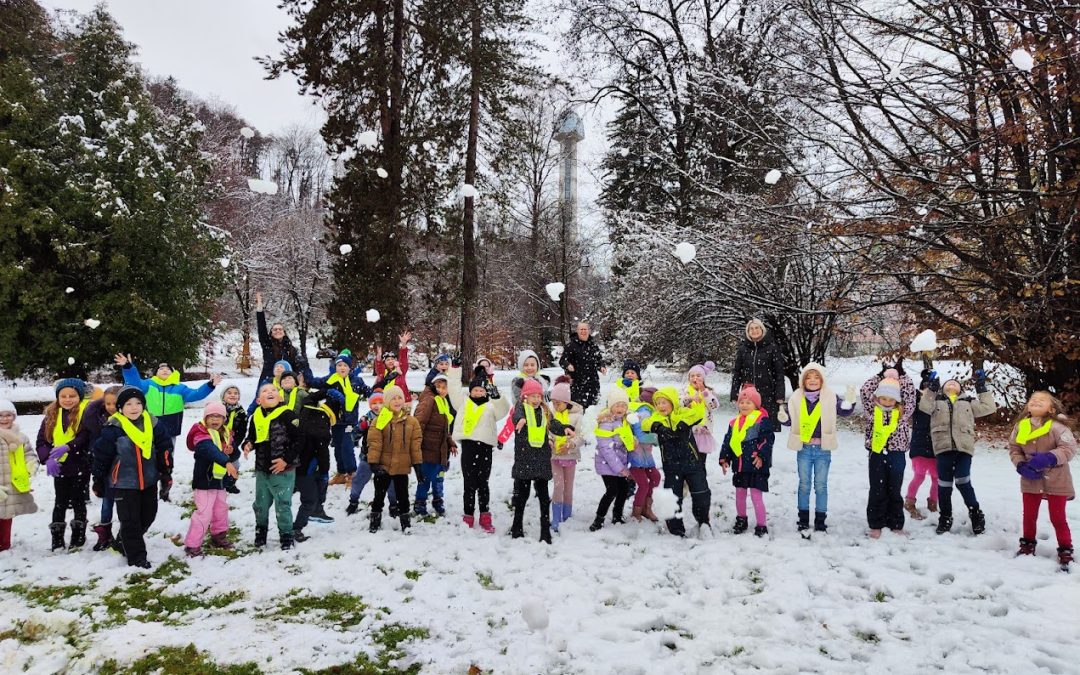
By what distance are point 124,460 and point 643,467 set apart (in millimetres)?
5118

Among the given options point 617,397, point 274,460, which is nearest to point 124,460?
point 274,460

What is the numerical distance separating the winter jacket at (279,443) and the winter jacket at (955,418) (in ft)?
21.8

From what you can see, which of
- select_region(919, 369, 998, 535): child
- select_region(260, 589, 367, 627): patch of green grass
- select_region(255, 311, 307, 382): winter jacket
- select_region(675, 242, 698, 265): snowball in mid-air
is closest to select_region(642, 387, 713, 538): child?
select_region(919, 369, 998, 535): child

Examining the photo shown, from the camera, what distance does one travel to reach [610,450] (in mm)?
6543

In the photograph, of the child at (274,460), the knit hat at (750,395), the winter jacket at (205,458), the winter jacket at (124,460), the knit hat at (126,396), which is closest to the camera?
the winter jacket at (124,460)

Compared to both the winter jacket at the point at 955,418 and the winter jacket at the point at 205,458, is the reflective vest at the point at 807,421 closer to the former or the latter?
the winter jacket at the point at 955,418

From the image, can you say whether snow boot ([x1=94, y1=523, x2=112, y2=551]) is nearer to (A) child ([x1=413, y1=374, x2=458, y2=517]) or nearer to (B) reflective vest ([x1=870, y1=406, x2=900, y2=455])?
(A) child ([x1=413, y1=374, x2=458, y2=517])

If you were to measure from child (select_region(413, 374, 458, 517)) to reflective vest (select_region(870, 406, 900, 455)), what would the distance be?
15.1ft

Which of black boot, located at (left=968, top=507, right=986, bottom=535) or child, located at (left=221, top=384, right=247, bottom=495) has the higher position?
child, located at (left=221, top=384, right=247, bottom=495)

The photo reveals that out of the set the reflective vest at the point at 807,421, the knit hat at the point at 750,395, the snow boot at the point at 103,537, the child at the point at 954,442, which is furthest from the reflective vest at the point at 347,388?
the child at the point at 954,442

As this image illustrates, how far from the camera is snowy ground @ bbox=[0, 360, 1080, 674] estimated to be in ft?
12.8

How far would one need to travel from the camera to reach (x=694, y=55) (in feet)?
57.1

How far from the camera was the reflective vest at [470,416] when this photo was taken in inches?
264

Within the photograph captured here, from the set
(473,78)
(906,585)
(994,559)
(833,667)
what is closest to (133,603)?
(833,667)
